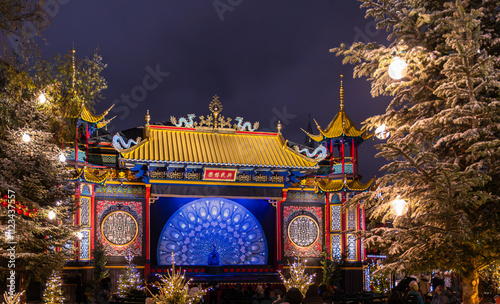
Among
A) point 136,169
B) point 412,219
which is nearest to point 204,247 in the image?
point 136,169

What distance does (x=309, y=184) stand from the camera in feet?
63.3

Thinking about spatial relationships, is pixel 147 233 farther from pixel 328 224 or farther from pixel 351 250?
pixel 351 250

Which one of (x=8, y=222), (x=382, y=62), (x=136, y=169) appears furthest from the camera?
(x=136, y=169)

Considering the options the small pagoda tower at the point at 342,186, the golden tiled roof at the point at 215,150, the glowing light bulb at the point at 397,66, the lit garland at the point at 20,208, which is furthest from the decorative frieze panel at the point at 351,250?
the glowing light bulb at the point at 397,66

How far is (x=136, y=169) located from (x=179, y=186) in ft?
4.89

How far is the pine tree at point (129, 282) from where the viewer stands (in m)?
15.3

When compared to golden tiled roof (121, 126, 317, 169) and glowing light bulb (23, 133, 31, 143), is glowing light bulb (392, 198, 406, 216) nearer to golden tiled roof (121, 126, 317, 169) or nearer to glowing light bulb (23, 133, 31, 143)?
glowing light bulb (23, 133, 31, 143)

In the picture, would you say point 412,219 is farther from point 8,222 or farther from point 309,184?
point 309,184

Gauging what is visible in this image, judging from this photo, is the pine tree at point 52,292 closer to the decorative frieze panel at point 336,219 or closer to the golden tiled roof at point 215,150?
the golden tiled roof at point 215,150

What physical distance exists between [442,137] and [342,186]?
10794 millimetres

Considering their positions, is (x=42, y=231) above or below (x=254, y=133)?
below

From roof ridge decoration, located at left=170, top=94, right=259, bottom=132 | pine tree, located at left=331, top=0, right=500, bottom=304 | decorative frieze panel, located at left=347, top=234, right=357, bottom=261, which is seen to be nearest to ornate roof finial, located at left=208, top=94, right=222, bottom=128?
roof ridge decoration, located at left=170, top=94, right=259, bottom=132

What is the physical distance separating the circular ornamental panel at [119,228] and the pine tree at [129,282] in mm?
648

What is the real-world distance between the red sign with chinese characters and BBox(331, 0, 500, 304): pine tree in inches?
368
